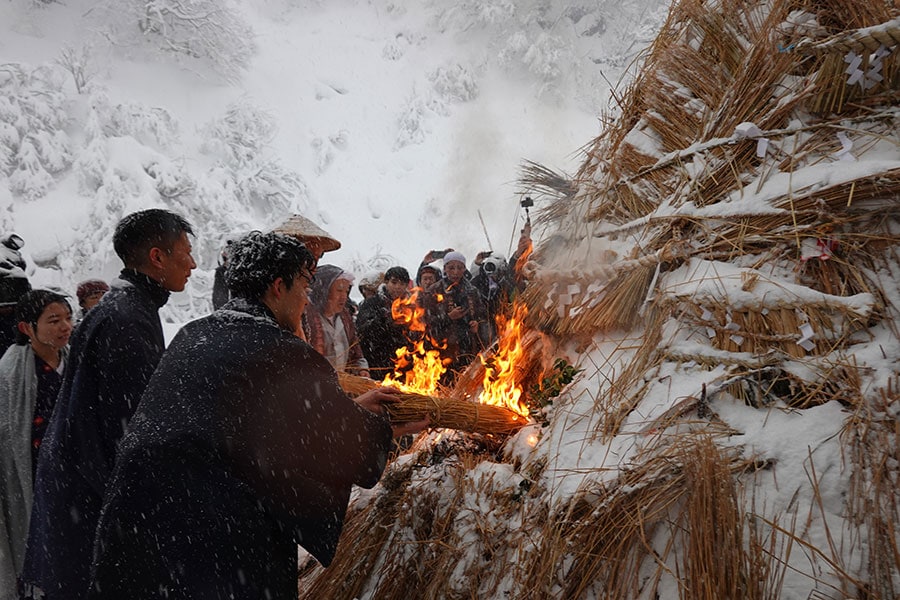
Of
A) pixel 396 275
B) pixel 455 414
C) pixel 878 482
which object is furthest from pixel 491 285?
pixel 878 482

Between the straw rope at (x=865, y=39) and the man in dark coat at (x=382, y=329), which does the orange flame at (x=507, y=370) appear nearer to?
the straw rope at (x=865, y=39)

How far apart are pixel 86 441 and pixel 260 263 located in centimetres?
108

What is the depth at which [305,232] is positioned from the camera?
305cm

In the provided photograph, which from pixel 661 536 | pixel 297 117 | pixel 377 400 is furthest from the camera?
pixel 297 117

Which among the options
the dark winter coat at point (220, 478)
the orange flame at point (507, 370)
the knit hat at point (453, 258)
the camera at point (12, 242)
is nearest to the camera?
the dark winter coat at point (220, 478)

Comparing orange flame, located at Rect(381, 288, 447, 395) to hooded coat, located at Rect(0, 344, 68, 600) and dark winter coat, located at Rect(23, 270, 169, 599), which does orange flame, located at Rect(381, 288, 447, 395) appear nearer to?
dark winter coat, located at Rect(23, 270, 169, 599)

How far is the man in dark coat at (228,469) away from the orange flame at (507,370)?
45.0 inches

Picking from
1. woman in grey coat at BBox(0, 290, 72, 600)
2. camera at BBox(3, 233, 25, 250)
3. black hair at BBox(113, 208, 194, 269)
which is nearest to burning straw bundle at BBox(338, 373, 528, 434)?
black hair at BBox(113, 208, 194, 269)

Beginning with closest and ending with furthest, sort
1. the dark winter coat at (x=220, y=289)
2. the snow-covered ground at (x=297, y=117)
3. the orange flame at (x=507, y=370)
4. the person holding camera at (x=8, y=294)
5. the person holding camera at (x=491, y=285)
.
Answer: the orange flame at (x=507, y=370) → the person holding camera at (x=8, y=294) → the dark winter coat at (x=220, y=289) → the person holding camera at (x=491, y=285) → the snow-covered ground at (x=297, y=117)

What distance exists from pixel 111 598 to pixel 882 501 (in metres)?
1.98

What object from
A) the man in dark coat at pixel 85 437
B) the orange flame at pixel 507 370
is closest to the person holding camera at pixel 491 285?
the orange flame at pixel 507 370

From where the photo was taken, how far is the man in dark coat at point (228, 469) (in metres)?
1.43

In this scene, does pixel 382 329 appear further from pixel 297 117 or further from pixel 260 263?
pixel 297 117

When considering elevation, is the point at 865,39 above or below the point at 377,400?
above
